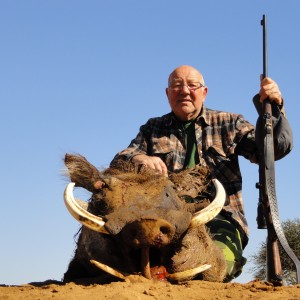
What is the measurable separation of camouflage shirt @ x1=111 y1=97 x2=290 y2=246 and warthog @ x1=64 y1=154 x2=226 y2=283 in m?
0.92

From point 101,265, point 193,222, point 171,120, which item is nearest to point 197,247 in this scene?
point 193,222

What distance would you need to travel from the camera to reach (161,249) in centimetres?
509

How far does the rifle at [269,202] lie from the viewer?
629cm

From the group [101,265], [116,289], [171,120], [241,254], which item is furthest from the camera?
[171,120]

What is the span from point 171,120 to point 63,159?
1.90m

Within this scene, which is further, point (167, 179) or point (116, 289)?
point (167, 179)

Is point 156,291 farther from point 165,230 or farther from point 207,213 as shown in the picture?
point 207,213

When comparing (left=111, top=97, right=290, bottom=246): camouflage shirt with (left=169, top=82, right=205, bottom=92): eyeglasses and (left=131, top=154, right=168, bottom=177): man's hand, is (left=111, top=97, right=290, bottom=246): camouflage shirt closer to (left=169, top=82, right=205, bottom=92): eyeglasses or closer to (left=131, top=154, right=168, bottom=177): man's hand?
(left=169, top=82, right=205, bottom=92): eyeglasses

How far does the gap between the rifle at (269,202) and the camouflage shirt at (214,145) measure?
34cm

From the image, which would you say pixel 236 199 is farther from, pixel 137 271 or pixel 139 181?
pixel 137 271

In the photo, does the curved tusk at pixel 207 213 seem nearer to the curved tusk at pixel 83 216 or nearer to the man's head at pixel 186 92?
the curved tusk at pixel 83 216

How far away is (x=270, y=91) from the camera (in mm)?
7102

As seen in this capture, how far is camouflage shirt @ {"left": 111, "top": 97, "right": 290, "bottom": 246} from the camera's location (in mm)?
7098

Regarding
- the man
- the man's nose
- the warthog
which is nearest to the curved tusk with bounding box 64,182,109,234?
the warthog
